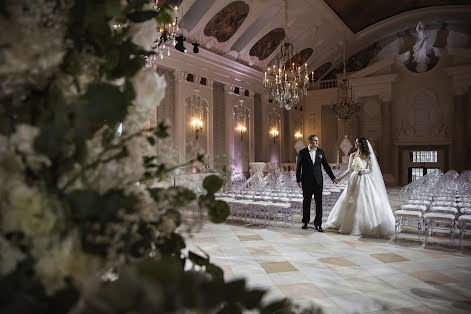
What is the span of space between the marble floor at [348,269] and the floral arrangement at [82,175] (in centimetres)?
223

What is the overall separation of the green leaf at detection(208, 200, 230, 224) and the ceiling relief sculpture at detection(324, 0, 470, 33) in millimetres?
15465

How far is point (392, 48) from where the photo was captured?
1817cm

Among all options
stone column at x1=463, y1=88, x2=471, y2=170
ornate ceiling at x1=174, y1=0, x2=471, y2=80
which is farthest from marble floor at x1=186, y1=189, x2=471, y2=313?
stone column at x1=463, y1=88, x2=471, y2=170

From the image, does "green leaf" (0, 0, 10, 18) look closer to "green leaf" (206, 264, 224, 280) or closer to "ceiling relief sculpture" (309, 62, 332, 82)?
"green leaf" (206, 264, 224, 280)

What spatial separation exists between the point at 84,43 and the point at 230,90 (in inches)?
539

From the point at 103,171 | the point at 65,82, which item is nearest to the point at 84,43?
the point at 65,82

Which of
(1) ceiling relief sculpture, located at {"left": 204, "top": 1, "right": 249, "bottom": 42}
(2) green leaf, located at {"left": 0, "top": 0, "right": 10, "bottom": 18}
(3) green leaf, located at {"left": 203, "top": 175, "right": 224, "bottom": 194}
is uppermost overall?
(1) ceiling relief sculpture, located at {"left": 204, "top": 1, "right": 249, "bottom": 42}

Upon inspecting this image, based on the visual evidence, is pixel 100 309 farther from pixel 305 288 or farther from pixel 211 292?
pixel 305 288

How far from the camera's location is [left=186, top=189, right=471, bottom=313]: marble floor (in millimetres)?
3322

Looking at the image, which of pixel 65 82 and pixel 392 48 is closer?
pixel 65 82

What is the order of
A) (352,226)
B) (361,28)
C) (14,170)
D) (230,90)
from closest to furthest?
(14,170) → (352,226) → (230,90) → (361,28)

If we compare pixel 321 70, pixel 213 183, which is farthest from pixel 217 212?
pixel 321 70

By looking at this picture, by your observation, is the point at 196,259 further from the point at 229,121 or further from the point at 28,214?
the point at 229,121

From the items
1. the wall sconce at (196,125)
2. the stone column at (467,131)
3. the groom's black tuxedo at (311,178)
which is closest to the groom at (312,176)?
the groom's black tuxedo at (311,178)
